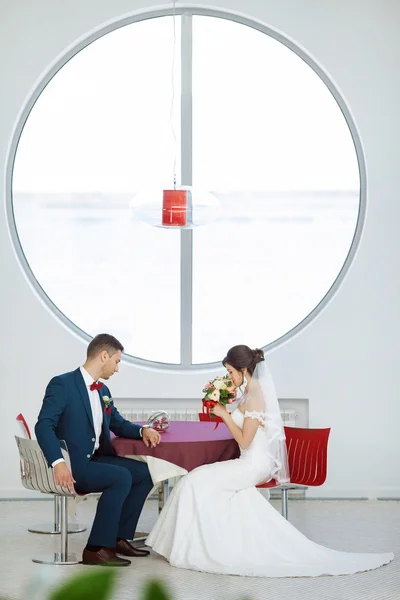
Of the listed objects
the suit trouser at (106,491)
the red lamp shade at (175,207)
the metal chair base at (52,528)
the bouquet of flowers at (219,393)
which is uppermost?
the red lamp shade at (175,207)

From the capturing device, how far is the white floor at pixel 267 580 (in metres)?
3.70

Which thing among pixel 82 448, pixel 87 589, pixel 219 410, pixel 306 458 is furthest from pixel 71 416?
pixel 87 589

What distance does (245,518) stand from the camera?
4.06 metres

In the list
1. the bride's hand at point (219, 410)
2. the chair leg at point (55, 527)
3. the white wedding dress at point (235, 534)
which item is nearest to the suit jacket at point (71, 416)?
the white wedding dress at point (235, 534)

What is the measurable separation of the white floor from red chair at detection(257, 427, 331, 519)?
0.36 m

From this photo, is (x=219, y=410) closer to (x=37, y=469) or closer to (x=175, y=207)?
(x=37, y=469)

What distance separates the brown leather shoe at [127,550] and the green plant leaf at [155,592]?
13.5 feet

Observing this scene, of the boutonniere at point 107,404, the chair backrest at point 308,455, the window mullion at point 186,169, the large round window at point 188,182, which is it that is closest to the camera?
the boutonniere at point 107,404

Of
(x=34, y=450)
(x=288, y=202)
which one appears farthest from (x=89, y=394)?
(x=288, y=202)

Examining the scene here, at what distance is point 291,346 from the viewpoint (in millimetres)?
6043

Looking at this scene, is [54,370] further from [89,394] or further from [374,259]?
[374,259]

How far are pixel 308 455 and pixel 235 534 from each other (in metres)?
0.88

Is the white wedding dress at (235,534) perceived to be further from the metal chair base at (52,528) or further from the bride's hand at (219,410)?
the metal chair base at (52,528)

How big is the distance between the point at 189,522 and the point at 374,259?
2.74m
